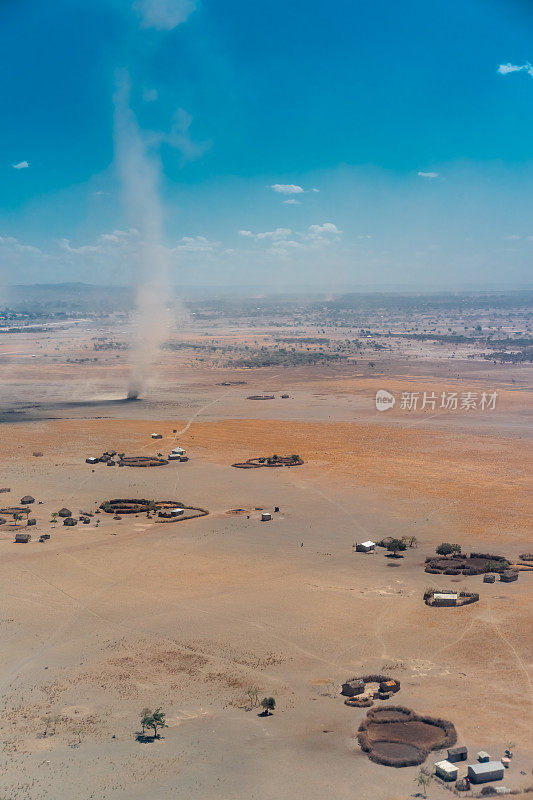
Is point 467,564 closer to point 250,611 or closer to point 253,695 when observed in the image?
point 250,611

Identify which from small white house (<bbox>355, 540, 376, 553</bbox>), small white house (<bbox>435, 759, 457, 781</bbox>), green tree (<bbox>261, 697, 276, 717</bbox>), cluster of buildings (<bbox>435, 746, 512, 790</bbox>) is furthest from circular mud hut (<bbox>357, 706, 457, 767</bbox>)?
small white house (<bbox>355, 540, 376, 553</bbox>)

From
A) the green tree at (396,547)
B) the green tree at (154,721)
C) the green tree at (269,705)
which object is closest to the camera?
the green tree at (154,721)

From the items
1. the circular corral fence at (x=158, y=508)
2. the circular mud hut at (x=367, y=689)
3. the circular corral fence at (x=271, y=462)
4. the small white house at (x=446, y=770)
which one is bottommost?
the circular corral fence at (x=158, y=508)

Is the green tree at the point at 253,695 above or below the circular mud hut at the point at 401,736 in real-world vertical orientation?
below

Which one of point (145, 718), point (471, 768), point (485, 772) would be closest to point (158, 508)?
point (145, 718)

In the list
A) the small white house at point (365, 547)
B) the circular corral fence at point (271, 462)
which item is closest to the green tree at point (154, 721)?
the small white house at point (365, 547)

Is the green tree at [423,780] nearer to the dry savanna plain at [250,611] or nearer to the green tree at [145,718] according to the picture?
the dry savanna plain at [250,611]

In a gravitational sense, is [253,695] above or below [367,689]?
below

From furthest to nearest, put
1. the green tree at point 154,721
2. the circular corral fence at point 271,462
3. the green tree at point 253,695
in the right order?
the circular corral fence at point 271,462, the green tree at point 253,695, the green tree at point 154,721
